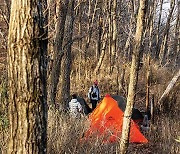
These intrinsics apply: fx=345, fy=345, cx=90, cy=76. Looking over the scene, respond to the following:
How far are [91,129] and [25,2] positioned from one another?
359 cm

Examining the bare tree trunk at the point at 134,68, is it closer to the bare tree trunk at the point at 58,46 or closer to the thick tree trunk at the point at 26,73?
the thick tree trunk at the point at 26,73

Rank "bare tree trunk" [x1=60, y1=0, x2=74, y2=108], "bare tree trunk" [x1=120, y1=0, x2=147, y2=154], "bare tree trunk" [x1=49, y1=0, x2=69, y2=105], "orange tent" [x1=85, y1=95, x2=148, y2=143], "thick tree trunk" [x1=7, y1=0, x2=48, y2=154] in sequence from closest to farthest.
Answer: "thick tree trunk" [x1=7, y1=0, x2=48, y2=154] → "bare tree trunk" [x1=120, y1=0, x2=147, y2=154] → "orange tent" [x1=85, y1=95, x2=148, y2=143] → "bare tree trunk" [x1=49, y1=0, x2=69, y2=105] → "bare tree trunk" [x1=60, y1=0, x2=74, y2=108]

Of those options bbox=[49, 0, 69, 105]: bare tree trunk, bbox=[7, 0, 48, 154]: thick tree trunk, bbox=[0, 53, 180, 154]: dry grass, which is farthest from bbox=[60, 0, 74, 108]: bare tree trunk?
bbox=[7, 0, 48, 154]: thick tree trunk

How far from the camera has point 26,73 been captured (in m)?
3.20

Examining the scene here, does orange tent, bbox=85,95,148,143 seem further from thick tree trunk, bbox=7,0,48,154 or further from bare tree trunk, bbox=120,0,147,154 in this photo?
thick tree trunk, bbox=7,0,48,154

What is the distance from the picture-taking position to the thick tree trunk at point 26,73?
10.4ft

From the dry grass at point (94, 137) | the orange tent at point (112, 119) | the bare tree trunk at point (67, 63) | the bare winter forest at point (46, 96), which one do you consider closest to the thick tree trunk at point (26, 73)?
the bare winter forest at point (46, 96)

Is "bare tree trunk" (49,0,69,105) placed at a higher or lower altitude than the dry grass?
higher

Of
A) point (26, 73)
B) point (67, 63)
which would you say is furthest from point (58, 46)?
point (26, 73)

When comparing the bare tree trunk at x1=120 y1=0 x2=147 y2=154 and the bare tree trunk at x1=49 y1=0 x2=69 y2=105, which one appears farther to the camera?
the bare tree trunk at x1=49 y1=0 x2=69 y2=105

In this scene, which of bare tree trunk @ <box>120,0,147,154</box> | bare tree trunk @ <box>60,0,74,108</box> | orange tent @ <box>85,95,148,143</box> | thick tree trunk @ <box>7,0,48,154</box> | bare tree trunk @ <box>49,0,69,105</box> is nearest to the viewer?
thick tree trunk @ <box>7,0,48,154</box>

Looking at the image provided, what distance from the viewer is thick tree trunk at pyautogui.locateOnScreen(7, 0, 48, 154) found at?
10.4ft

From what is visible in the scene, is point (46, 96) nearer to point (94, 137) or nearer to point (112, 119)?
point (94, 137)

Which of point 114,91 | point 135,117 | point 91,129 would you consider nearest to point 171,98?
point 135,117
